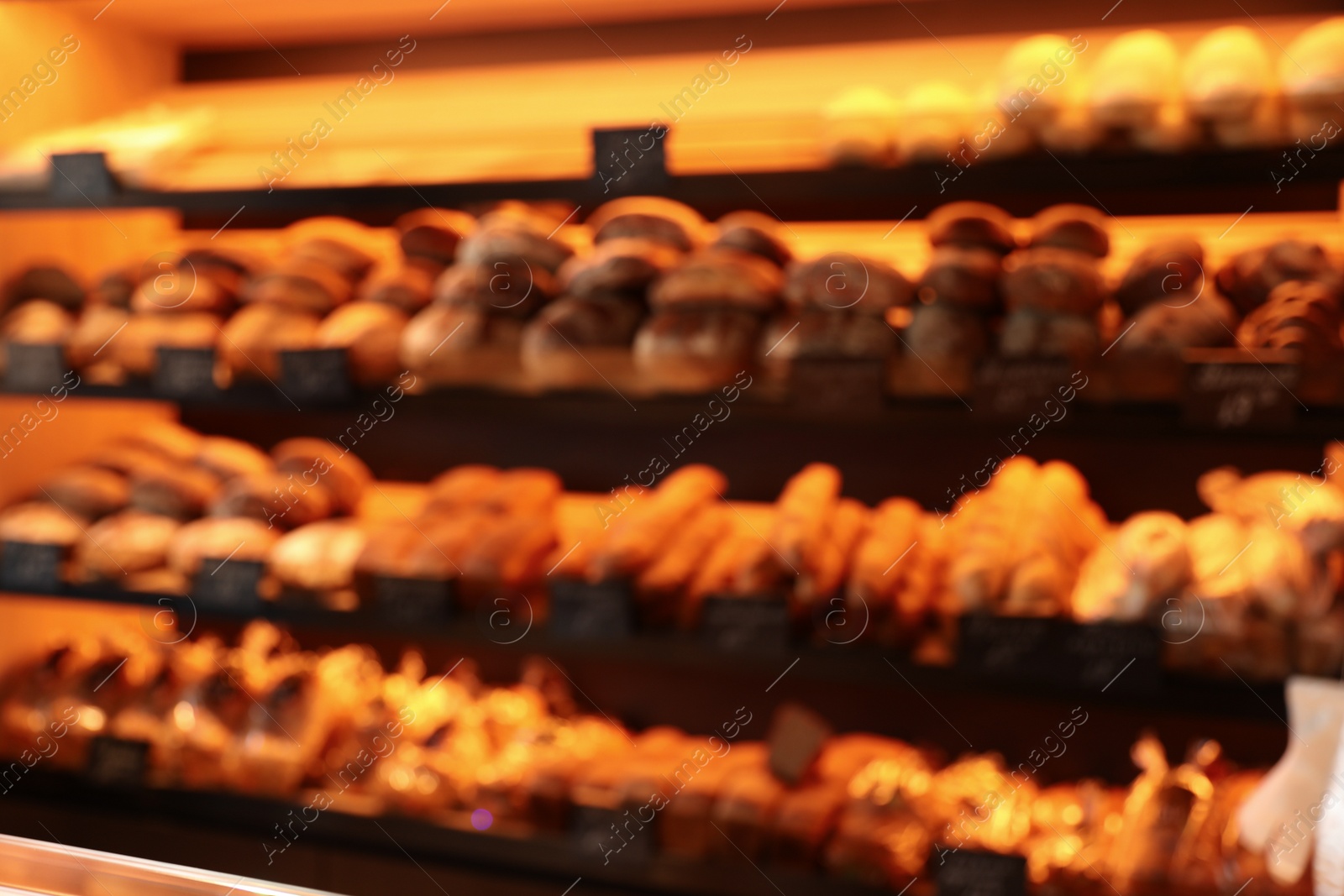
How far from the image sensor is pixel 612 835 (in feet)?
6.14

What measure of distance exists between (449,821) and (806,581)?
2.48ft

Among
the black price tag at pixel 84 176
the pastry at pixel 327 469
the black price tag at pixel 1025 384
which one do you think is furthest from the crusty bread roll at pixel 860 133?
the black price tag at pixel 84 176

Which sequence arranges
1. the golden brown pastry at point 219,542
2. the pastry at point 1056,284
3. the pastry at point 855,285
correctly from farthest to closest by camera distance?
the golden brown pastry at point 219,542
the pastry at point 855,285
the pastry at point 1056,284

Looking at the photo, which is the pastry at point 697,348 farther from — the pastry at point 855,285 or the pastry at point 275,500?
the pastry at point 275,500

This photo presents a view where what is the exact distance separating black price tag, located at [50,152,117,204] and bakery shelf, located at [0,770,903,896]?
1113 millimetres

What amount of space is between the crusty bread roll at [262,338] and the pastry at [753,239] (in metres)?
0.79

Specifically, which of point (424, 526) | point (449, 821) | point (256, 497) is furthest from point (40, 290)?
point (449, 821)

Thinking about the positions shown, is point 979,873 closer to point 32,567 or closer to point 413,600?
point 413,600

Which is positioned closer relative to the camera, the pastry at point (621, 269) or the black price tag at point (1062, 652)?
the black price tag at point (1062, 652)

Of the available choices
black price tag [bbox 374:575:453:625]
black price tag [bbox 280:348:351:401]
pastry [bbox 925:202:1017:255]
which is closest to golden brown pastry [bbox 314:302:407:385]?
black price tag [bbox 280:348:351:401]

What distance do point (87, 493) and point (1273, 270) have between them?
7.04 feet

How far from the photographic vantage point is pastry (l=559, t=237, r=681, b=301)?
6.45 ft

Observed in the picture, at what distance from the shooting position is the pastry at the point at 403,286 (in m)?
2.17

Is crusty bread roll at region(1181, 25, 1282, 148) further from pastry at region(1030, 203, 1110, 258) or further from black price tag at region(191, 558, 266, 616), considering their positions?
black price tag at region(191, 558, 266, 616)
